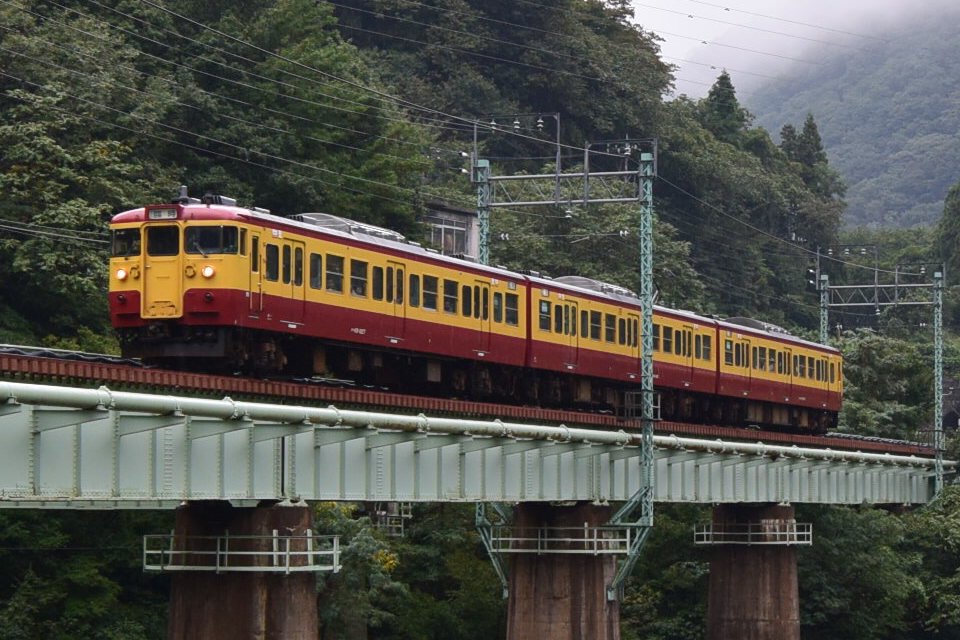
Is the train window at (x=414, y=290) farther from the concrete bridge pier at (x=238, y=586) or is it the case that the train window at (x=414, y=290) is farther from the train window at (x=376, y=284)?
the concrete bridge pier at (x=238, y=586)

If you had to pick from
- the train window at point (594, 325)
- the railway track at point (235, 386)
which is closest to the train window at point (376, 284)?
A: the railway track at point (235, 386)

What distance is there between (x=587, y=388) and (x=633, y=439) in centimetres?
A: 672

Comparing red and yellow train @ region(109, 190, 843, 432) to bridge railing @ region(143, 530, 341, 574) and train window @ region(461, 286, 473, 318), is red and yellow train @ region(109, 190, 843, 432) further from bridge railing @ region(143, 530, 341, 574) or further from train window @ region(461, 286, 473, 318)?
bridge railing @ region(143, 530, 341, 574)

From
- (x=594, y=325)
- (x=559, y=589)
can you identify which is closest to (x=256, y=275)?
(x=559, y=589)

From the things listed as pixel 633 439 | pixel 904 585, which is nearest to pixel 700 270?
pixel 904 585

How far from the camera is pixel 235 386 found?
3155 cm

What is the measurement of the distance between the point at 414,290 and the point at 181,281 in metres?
6.59

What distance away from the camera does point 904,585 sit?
6084 centimetres

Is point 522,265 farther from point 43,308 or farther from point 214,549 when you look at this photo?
point 214,549

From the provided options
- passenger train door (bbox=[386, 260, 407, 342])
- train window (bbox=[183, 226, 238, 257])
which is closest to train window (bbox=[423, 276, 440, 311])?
passenger train door (bbox=[386, 260, 407, 342])

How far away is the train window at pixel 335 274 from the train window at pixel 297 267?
94cm

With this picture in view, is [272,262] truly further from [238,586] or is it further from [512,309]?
[512,309]

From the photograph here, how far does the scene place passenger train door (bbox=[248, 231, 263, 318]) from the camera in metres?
34.9

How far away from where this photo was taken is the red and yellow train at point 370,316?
115ft
